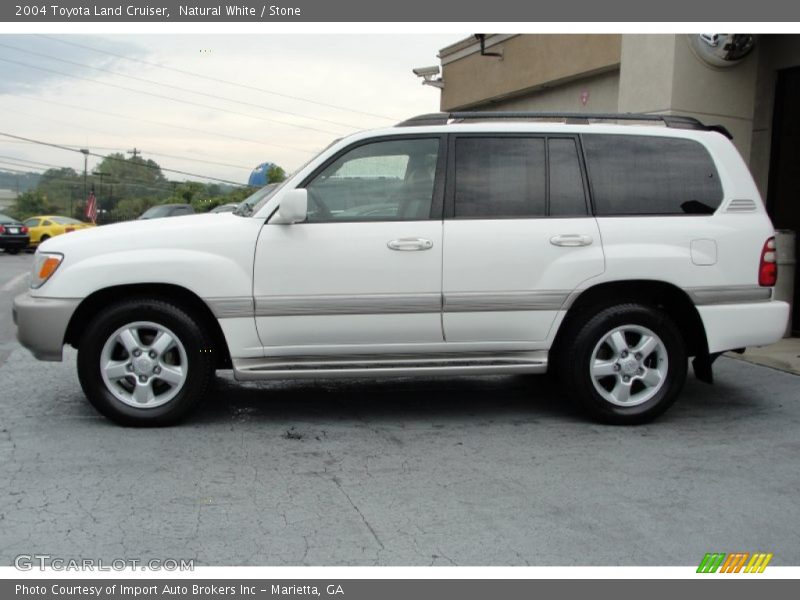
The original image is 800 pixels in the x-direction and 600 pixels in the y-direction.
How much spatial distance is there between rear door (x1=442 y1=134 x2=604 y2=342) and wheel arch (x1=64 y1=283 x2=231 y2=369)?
153cm

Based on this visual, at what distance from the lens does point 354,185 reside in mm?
5398

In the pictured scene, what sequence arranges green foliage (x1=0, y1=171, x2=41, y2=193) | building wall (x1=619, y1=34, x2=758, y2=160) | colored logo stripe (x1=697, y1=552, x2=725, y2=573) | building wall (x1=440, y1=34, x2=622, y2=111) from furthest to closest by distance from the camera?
green foliage (x1=0, y1=171, x2=41, y2=193) < building wall (x1=440, y1=34, x2=622, y2=111) < building wall (x1=619, y1=34, x2=758, y2=160) < colored logo stripe (x1=697, y1=552, x2=725, y2=573)

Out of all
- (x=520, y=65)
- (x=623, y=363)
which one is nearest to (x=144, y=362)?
(x=623, y=363)

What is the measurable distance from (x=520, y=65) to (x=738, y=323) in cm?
1068

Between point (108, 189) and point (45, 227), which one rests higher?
point (108, 189)

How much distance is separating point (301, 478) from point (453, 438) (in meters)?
1.19

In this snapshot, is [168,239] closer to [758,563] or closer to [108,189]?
[758,563]

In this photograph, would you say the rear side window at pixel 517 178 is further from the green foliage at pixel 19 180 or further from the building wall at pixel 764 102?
the green foliage at pixel 19 180

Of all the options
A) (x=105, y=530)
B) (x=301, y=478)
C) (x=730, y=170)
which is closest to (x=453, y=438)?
(x=301, y=478)

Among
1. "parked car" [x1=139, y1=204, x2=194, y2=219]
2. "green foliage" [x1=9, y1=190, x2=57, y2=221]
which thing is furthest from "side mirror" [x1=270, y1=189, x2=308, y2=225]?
"green foliage" [x1=9, y1=190, x2=57, y2=221]

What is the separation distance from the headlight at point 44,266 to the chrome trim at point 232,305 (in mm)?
993

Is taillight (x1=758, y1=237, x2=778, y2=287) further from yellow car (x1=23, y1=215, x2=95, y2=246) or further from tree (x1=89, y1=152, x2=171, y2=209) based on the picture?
tree (x1=89, y1=152, x2=171, y2=209)

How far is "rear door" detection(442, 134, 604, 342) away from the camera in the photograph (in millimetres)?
5340

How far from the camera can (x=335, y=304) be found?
526 centimetres
